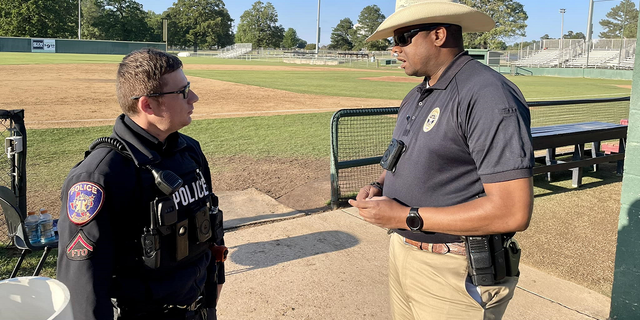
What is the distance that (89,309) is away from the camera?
165 cm

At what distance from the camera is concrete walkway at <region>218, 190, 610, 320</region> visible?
3479mm

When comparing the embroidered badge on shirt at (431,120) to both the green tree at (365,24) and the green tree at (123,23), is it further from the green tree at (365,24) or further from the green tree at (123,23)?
the green tree at (365,24)

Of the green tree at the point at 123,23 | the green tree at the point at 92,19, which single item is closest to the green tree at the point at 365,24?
the green tree at the point at 123,23

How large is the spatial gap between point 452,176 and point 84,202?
1392 mm

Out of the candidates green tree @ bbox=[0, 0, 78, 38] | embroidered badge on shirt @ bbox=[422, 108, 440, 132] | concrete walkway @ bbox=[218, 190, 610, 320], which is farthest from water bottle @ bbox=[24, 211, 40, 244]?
green tree @ bbox=[0, 0, 78, 38]

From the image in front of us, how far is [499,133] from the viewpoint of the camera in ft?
5.61

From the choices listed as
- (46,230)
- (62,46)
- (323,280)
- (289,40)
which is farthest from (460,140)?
(289,40)

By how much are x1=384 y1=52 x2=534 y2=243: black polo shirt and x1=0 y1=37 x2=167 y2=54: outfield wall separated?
6111 cm

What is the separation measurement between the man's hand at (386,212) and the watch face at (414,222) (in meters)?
0.02

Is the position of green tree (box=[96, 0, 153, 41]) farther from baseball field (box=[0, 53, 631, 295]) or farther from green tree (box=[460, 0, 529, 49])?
baseball field (box=[0, 53, 631, 295])

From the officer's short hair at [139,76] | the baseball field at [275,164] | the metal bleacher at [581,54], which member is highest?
the metal bleacher at [581,54]

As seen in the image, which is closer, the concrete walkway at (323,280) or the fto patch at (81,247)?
Result: the fto patch at (81,247)

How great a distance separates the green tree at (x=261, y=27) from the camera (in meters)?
112

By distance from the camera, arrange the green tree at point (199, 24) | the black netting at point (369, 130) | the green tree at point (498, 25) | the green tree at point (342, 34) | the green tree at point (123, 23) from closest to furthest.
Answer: the black netting at point (369, 130)
the green tree at point (498, 25)
the green tree at point (123, 23)
the green tree at point (199, 24)
the green tree at point (342, 34)
